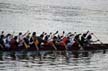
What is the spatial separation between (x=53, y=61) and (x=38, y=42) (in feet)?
9.94

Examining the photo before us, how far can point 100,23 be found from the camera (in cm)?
6469

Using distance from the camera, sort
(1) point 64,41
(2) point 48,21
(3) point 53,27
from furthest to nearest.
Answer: (2) point 48,21 < (3) point 53,27 < (1) point 64,41

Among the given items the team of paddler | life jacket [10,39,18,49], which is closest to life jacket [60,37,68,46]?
the team of paddler

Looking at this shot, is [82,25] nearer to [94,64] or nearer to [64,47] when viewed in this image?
[64,47]

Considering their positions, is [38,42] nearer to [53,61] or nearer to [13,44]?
[13,44]

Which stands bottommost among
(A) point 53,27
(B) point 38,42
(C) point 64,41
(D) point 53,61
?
(A) point 53,27

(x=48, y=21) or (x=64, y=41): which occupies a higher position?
(x=64, y=41)

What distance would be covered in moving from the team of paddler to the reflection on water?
0.56 m

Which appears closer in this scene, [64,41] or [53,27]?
[64,41]

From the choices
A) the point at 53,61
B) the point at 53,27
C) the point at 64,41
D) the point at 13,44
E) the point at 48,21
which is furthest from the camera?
the point at 48,21

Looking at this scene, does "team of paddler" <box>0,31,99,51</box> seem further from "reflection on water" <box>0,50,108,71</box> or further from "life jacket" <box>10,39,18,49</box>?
"reflection on water" <box>0,50,108,71</box>

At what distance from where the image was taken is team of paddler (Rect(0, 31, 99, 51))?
30.7 meters

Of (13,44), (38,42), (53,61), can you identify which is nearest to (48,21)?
(38,42)

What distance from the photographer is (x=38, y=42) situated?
105 feet
